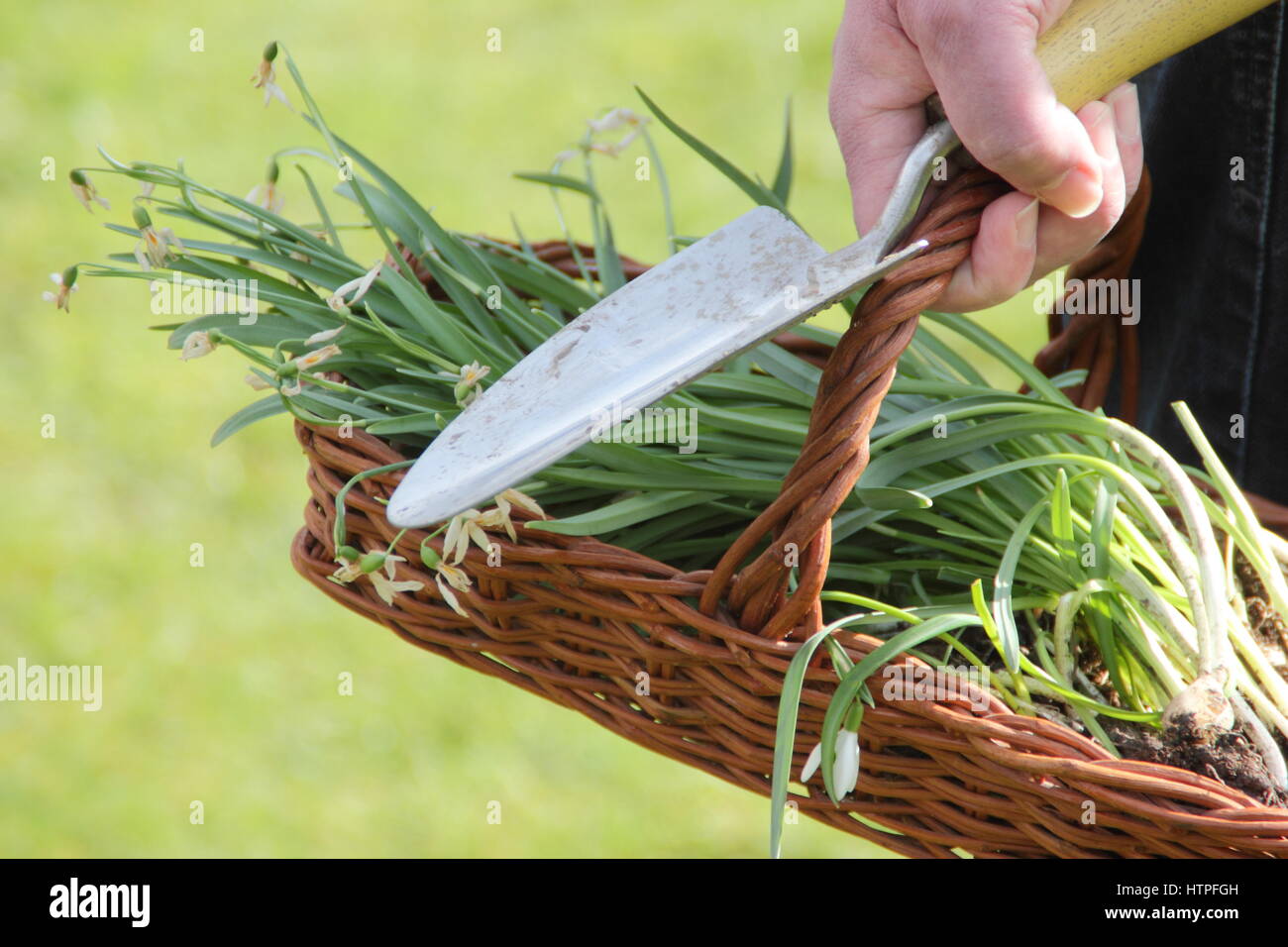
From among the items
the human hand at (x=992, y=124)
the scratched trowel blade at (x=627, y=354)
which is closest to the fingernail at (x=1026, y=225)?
the human hand at (x=992, y=124)

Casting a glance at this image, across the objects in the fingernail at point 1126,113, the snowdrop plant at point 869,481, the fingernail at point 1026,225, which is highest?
the fingernail at point 1126,113

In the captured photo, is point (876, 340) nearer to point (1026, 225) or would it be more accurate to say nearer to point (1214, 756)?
point (1026, 225)

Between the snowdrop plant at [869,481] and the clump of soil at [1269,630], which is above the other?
the snowdrop plant at [869,481]

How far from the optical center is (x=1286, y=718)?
68 centimetres

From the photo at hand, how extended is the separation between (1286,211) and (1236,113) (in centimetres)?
8

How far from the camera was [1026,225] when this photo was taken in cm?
62

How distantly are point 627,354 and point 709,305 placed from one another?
0.15 ft

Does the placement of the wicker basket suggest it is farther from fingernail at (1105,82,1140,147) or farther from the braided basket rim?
fingernail at (1105,82,1140,147)

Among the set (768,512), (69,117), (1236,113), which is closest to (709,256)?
A: (768,512)

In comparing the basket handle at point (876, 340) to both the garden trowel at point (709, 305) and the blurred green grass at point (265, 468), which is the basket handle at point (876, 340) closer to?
the garden trowel at point (709, 305)

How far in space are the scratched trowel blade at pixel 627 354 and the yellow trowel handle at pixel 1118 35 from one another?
14 centimetres

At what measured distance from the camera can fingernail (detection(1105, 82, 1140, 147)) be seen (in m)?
0.74

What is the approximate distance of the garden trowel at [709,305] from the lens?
0.53m

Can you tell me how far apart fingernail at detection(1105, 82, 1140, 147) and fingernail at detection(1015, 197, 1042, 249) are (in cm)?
16
